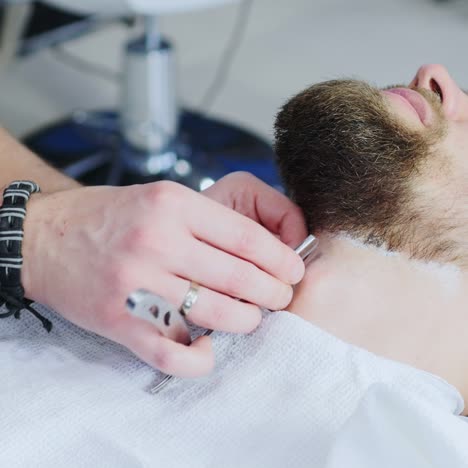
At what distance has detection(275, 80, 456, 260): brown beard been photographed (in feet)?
2.95

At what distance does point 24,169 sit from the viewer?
1168mm

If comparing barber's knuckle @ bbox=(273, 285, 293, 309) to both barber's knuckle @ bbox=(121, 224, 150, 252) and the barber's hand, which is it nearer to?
the barber's hand

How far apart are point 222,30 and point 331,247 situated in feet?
7.34

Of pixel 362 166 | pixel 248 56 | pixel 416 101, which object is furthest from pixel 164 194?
pixel 248 56

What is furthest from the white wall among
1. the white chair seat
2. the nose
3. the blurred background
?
the nose

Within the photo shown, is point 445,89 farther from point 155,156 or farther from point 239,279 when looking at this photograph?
point 155,156

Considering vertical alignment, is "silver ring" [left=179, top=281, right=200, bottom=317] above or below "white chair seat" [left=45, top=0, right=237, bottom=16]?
below

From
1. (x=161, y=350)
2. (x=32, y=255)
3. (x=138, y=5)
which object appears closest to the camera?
(x=161, y=350)

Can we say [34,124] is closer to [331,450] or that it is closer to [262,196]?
[262,196]

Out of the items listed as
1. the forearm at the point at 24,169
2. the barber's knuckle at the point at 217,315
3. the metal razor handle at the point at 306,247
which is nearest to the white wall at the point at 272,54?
the forearm at the point at 24,169

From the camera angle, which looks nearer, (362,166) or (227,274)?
(227,274)

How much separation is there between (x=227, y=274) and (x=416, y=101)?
38cm

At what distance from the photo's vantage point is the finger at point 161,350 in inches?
30.1

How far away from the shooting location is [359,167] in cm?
92
